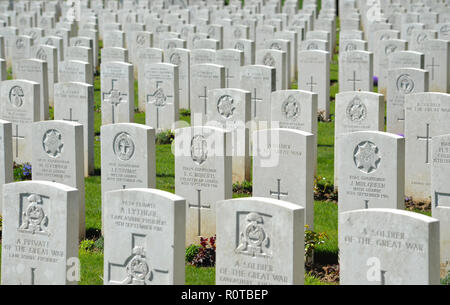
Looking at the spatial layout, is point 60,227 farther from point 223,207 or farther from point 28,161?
point 28,161

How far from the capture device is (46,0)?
105 feet

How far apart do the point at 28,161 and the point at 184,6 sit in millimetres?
18740

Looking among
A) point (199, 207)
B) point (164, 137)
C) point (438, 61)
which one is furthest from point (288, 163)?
point (438, 61)

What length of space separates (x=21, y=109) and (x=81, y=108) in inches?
36.1

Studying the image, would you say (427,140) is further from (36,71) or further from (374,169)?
(36,71)

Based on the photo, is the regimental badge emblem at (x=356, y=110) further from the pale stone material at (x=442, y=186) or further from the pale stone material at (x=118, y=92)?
the pale stone material at (x=118, y=92)

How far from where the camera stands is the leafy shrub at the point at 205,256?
9508 mm

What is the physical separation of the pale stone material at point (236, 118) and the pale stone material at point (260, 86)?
1537 mm

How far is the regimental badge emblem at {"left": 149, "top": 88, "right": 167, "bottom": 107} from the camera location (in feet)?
50.0

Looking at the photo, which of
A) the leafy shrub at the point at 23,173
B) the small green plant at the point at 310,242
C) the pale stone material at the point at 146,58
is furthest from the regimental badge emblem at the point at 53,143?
the pale stone material at the point at 146,58

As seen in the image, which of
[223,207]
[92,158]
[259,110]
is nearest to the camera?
[223,207]

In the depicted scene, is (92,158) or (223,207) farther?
(92,158)

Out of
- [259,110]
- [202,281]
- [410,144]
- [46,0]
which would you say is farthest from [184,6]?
[202,281]

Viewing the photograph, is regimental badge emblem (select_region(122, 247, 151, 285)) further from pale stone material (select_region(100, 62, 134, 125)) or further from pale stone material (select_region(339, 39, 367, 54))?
pale stone material (select_region(339, 39, 367, 54))
